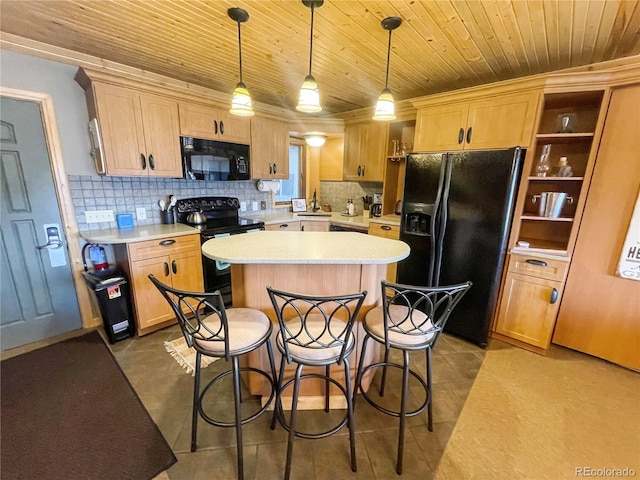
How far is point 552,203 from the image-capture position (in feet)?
7.63

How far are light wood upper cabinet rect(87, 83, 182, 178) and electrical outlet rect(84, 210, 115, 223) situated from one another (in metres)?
0.47

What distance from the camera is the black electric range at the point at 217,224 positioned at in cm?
284

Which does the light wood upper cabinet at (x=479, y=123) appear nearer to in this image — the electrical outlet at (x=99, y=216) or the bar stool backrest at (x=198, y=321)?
the bar stool backrest at (x=198, y=321)

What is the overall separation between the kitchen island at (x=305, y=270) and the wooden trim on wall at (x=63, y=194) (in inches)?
66.9

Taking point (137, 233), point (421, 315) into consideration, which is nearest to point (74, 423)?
point (137, 233)

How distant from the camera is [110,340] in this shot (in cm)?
243

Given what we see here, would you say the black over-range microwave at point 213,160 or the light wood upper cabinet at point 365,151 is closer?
the black over-range microwave at point 213,160

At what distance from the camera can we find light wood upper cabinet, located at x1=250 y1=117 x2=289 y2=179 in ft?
11.1

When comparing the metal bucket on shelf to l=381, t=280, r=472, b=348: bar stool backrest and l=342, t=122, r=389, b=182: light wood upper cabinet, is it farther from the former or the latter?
l=342, t=122, r=389, b=182: light wood upper cabinet

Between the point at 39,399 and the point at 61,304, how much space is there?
0.98m

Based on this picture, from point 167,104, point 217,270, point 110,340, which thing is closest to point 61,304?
point 110,340

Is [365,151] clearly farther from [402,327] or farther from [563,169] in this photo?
[402,327]

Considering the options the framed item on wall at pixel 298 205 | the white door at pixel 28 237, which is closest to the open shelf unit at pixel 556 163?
the framed item on wall at pixel 298 205

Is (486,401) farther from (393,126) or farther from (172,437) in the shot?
(393,126)
